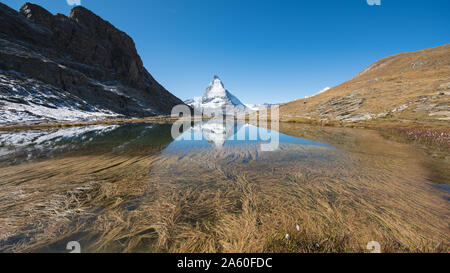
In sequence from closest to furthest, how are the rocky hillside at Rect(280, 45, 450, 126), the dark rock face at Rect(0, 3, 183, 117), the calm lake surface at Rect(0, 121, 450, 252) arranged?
the calm lake surface at Rect(0, 121, 450, 252), the rocky hillside at Rect(280, 45, 450, 126), the dark rock face at Rect(0, 3, 183, 117)

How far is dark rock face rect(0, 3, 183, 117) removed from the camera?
186ft

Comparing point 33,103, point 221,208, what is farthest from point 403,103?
point 33,103

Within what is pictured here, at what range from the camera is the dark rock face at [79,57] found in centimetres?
5659

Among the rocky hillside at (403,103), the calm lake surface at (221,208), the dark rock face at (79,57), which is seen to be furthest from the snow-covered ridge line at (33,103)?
the rocky hillside at (403,103)

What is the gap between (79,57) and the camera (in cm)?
8238

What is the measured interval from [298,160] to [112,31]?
15432 cm

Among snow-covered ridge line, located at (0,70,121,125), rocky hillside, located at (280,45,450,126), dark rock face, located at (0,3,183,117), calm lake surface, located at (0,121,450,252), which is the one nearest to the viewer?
calm lake surface, located at (0,121,450,252)

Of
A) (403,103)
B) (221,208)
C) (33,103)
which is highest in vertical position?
(33,103)

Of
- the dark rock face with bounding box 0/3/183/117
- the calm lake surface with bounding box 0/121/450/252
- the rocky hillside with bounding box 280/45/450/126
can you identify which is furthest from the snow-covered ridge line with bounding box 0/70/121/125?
the rocky hillside with bounding box 280/45/450/126

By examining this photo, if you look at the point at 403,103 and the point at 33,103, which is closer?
the point at 403,103

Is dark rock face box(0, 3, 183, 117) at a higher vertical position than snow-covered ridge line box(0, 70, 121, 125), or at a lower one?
higher

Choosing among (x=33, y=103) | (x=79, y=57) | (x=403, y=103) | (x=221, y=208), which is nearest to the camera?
(x=221, y=208)

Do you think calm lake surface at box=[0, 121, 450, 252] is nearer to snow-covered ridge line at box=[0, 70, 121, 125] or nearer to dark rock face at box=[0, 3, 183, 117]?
snow-covered ridge line at box=[0, 70, 121, 125]

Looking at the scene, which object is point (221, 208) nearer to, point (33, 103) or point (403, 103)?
point (403, 103)
